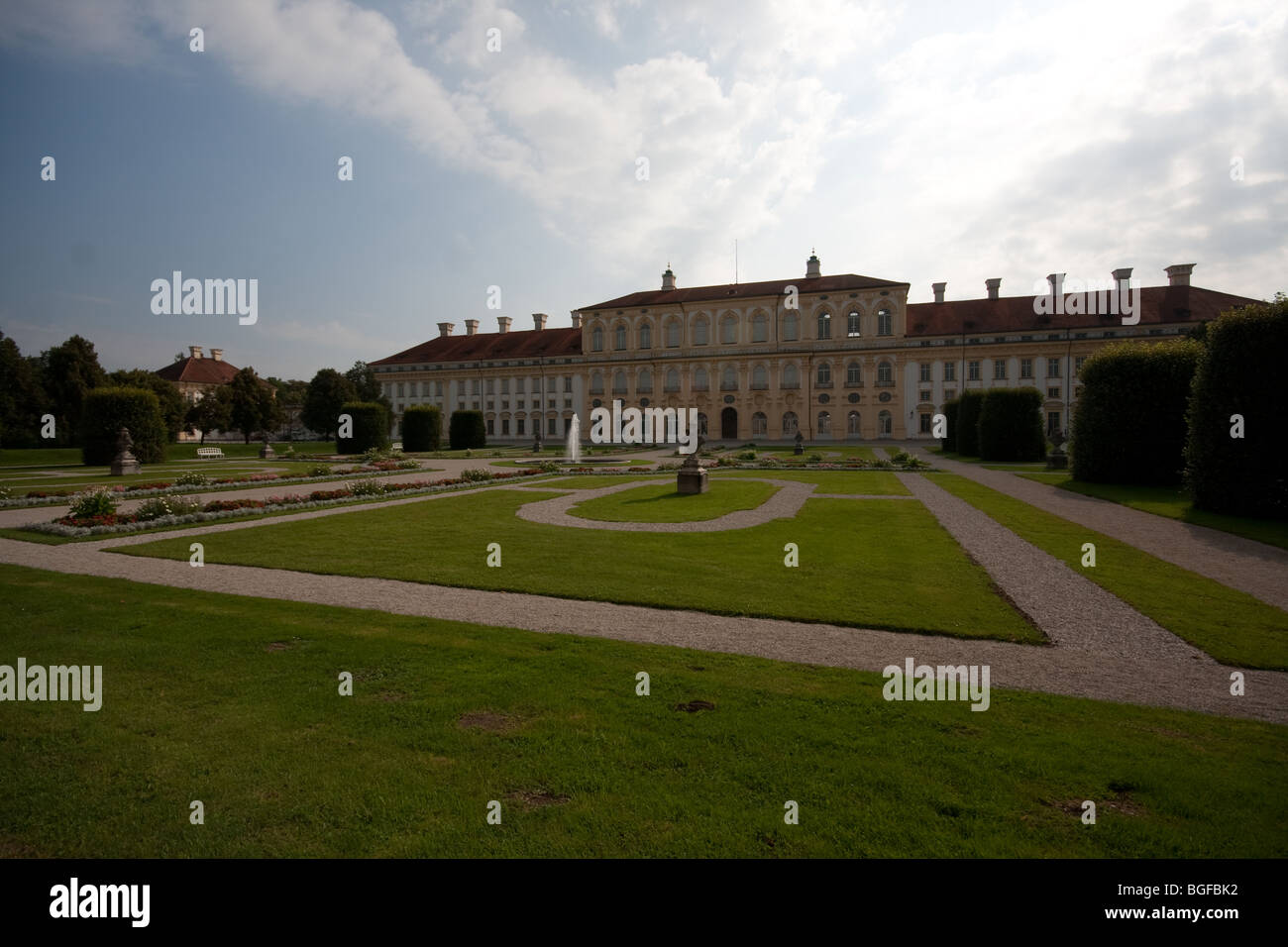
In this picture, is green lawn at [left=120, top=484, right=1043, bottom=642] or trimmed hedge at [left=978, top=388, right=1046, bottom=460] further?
trimmed hedge at [left=978, top=388, right=1046, bottom=460]

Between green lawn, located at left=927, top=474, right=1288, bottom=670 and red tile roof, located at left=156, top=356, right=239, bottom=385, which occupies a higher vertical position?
red tile roof, located at left=156, top=356, right=239, bottom=385

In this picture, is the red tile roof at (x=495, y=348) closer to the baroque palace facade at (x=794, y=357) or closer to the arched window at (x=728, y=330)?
the baroque palace facade at (x=794, y=357)

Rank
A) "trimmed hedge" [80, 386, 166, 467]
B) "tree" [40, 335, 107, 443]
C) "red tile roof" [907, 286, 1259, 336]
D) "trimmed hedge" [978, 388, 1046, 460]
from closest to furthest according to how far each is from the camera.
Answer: "trimmed hedge" [80, 386, 166, 467] < "trimmed hedge" [978, 388, 1046, 460] < "tree" [40, 335, 107, 443] < "red tile roof" [907, 286, 1259, 336]

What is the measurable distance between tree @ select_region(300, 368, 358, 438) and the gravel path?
61945 mm

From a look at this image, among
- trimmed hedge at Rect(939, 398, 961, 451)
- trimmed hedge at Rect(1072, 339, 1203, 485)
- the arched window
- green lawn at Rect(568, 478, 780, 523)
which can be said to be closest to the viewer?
green lawn at Rect(568, 478, 780, 523)

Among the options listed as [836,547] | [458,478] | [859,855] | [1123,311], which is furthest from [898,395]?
[859,855]

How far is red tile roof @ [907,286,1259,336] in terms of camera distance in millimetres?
59219

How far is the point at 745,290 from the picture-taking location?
2916 inches

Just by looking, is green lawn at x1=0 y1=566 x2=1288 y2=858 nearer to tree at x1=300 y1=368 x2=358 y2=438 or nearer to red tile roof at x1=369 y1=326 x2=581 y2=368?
tree at x1=300 y1=368 x2=358 y2=438

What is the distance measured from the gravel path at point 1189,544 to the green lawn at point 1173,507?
35cm

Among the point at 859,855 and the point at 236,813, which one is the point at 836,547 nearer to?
the point at 859,855

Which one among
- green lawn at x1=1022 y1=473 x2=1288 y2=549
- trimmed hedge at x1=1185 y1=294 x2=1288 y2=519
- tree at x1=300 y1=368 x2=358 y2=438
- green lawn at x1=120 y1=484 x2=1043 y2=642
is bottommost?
green lawn at x1=120 y1=484 x2=1043 y2=642

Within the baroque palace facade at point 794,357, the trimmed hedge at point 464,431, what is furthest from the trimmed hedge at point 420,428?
the baroque palace facade at point 794,357

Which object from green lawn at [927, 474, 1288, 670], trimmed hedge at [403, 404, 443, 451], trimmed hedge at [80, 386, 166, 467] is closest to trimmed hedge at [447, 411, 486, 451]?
trimmed hedge at [403, 404, 443, 451]
